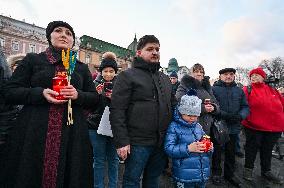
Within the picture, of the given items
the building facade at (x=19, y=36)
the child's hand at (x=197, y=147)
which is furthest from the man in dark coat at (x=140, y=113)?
the building facade at (x=19, y=36)

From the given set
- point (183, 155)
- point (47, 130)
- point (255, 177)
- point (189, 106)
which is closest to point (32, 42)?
point (255, 177)

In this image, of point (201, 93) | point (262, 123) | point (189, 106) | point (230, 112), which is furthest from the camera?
point (262, 123)

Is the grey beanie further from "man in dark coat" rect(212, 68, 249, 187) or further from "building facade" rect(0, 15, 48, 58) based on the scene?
"building facade" rect(0, 15, 48, 58)

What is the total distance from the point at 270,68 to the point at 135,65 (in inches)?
2008

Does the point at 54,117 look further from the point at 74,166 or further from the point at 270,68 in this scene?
the point at 270,68

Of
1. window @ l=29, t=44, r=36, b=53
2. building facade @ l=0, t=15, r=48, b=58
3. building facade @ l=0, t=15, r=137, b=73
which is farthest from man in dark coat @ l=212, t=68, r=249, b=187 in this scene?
window @ l=29, t=44, r=36, b=53

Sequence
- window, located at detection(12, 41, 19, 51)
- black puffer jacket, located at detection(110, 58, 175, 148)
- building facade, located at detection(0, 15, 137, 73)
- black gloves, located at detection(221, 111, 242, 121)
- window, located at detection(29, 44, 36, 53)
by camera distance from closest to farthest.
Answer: black puffer jacket, located at detection(110, 58, 175, 148) < black gloves, located at detection(221, 111, 242, 121) < building facade, located at detection(0, 15, 137, 73) < window, located at detection(12, 41, 19, 51) < window, located at detection(29, 44, 36, 53)

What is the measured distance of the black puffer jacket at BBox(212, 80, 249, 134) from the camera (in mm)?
4953

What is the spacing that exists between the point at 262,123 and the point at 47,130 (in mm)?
4129

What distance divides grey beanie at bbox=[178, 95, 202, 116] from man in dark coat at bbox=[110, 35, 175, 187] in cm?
20

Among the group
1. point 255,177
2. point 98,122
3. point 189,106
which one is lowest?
A: point 255,177

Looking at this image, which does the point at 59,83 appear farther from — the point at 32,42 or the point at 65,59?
the point at 32,42

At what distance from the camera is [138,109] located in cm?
298

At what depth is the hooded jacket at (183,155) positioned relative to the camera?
312 cm
